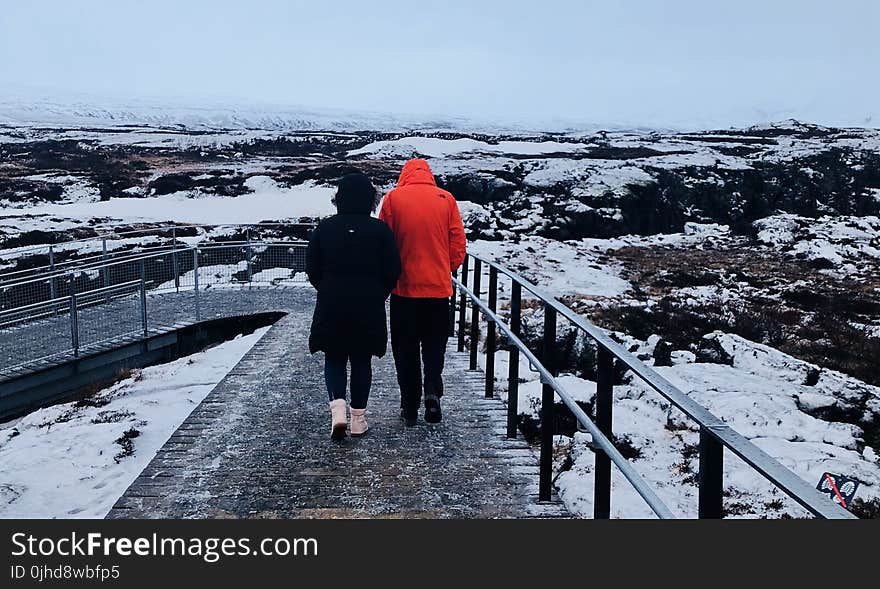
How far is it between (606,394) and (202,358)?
22.8ft

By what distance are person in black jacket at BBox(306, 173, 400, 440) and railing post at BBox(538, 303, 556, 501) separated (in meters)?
0.99

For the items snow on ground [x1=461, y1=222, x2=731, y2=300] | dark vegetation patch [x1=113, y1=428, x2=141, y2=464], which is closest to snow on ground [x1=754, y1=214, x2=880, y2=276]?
snow on ground [x1=461, y1=222, x2=731, y2=300]

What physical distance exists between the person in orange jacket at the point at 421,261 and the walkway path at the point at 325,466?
0.58m

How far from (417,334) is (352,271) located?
759mm

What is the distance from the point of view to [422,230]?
4.52 metres

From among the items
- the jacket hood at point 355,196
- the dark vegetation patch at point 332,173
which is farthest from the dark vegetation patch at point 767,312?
the dark vegetation patch at point 332,173

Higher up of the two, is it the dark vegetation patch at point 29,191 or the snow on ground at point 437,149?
the snow on ground at point 437,149

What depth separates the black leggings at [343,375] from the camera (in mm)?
4516

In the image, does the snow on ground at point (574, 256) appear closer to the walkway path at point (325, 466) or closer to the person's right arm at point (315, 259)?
the walkway path at point (325, 466)

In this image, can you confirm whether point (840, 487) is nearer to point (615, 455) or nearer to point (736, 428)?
point (736, 428)

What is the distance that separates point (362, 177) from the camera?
14.1 feet
